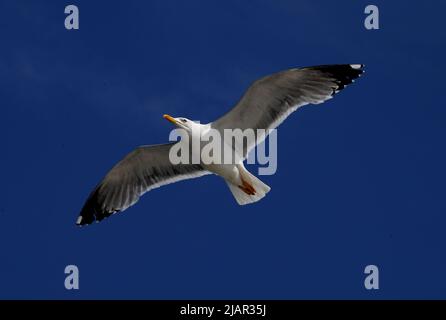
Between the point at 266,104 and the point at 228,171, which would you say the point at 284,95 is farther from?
the point at 228,171

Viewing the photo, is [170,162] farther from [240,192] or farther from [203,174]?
[240,192]

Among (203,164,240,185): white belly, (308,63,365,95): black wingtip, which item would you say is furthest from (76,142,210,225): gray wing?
(308,63,365,95): black wingtip

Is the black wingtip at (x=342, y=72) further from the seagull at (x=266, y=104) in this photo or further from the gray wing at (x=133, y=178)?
the gray wing at (x=133, y=178)

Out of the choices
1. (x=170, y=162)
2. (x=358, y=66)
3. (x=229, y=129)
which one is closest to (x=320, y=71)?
(x=358, y=66)

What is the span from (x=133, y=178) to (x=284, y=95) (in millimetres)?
1539

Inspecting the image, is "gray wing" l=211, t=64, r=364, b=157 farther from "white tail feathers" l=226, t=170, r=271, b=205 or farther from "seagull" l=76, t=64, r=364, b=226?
"white tail feathers" l=226, t=170, r=271, b=205

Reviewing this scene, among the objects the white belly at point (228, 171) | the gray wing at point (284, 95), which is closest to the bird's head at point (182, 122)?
the gray wing at point (284, 95)

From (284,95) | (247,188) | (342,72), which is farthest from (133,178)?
(342,72)

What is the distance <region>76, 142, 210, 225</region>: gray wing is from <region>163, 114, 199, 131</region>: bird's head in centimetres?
47

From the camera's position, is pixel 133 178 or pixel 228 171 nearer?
pixel 228 171

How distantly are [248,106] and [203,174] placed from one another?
83 cm

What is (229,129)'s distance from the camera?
7.58 metres

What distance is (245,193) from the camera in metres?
Result: 7.54

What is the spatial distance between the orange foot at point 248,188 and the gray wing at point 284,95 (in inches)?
11.0
